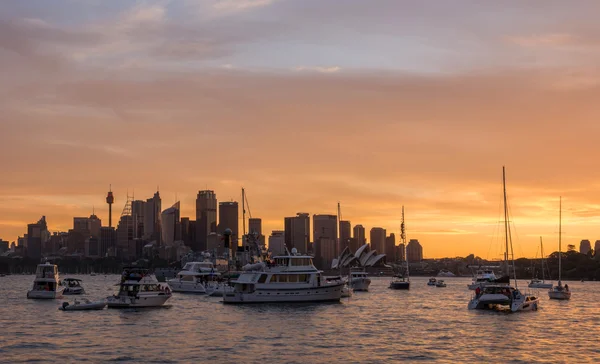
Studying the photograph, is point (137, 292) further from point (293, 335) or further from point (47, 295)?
point (293, 335)

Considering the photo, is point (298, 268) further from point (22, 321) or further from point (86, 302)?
point (22, 321)

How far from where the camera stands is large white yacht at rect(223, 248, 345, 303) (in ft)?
337

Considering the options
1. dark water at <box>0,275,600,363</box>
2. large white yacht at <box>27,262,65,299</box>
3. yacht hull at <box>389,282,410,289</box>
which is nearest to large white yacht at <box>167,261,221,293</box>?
large white yacht at <box>27,262,65,299</box>

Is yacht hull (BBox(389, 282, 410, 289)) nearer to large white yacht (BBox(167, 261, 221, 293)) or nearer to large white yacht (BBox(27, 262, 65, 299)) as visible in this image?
large white yacht (BBox(167, 261, 221, 293))

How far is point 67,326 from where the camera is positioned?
255ft

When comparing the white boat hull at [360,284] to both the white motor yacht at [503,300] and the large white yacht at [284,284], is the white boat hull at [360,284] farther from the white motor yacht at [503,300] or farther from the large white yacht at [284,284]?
the white motor yacht at [503,300]

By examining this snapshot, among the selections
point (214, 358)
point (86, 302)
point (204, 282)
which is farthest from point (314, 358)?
point (204, 282)

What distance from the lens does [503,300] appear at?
93750 millimetres

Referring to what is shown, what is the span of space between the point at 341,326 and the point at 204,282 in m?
77.3

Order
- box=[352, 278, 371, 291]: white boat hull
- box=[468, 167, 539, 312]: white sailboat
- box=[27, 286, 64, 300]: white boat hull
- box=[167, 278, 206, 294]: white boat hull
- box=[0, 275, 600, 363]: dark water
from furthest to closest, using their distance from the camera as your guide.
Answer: box=[352, 278, 371, 291]: white boat hull → box=[167, 278, 206, 294]: white boat hull → box=[27, 286, 64, 300]: white boat hull → box=[468, 167, 539, 312]: white sailboat → box=[0, 275, 600, 363]: dark water

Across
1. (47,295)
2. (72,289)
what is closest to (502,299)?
(47,295)

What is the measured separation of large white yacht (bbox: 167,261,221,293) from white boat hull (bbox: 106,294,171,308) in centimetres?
4634

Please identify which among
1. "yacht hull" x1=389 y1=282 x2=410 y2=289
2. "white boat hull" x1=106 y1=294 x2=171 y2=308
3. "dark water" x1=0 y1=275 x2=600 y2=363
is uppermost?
"white boat hull" x1=106 y1=294 x2=171 y2=308

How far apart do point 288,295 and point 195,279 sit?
5449 centimetres
